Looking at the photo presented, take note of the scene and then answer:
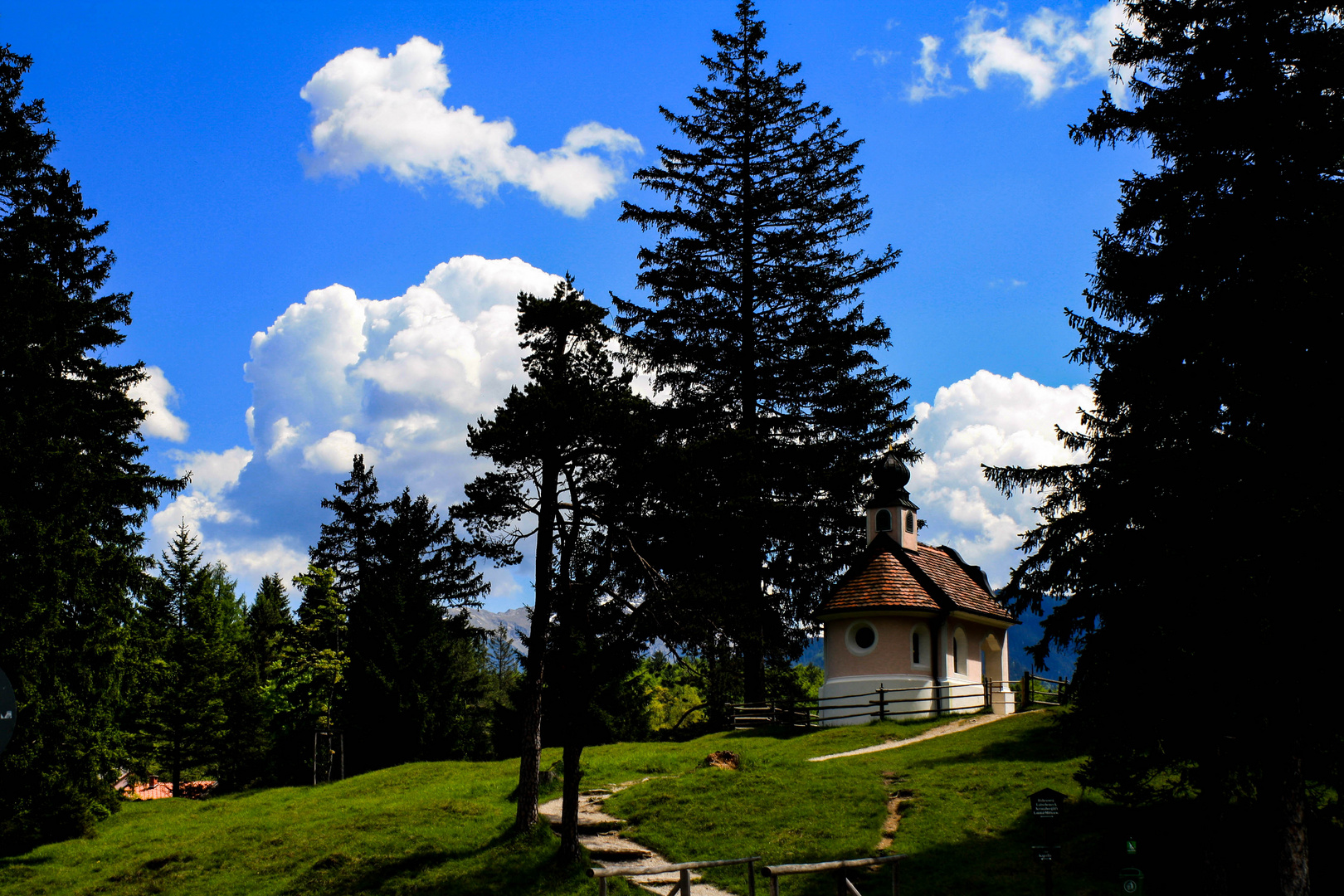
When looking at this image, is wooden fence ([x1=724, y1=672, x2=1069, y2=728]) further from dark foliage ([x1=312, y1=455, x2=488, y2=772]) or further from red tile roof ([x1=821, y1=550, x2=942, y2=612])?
dark foliage ([x1=312, y1=455, x2=488, y2=772])

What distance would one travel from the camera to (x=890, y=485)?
35.4m

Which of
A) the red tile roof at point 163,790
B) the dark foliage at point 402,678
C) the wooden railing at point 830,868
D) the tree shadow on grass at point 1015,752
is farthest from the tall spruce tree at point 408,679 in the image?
the wooden railing at point 830,868

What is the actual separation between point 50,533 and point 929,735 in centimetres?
2300

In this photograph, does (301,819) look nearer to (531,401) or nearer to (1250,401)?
(531,401)

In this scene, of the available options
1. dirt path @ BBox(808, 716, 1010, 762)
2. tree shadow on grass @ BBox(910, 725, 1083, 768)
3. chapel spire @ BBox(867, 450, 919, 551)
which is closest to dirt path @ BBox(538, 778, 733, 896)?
A: dirt path @ BBox(808, 716, 1010, 762)

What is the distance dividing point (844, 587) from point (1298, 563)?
67.3 feet

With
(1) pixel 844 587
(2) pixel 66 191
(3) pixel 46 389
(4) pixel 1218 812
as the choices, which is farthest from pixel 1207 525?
(2) pixel 66 191

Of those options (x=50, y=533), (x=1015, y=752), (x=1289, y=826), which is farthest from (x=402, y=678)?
(x=1289, y=826)

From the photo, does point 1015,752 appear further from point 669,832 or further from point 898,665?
point 898,665

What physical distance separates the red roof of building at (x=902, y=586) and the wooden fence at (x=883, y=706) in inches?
104

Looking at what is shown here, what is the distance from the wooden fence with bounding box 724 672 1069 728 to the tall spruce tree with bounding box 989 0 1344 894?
16.1 m

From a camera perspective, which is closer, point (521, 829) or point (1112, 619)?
point (1112, 619)

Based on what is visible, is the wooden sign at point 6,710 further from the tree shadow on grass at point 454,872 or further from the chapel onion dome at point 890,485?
the chapel onion dome at point 890,485

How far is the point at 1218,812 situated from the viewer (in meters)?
13.3
